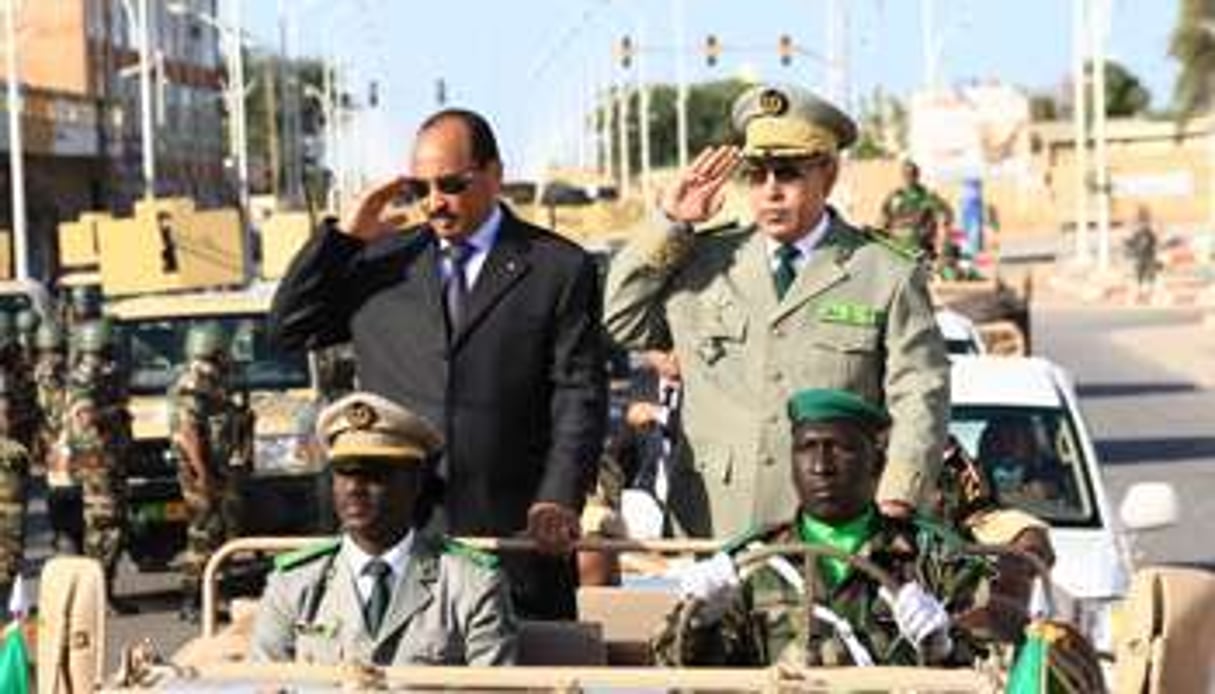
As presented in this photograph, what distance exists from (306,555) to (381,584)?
7.4 inches

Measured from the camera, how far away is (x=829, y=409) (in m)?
6.18

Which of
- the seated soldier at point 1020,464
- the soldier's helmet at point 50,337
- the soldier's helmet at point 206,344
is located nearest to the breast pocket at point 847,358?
the seated soldier at point 1020,464

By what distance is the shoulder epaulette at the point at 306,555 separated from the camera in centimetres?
618

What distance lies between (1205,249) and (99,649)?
65.7 metres

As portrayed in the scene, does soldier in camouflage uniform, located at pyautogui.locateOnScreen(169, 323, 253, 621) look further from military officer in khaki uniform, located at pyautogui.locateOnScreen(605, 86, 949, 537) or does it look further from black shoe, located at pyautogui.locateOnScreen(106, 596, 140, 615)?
military officer in khaki uniform, located at pyautogui.locateOnScreen(605, 86, 949, 537)

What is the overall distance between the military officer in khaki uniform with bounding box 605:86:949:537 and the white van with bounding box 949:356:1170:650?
338cm

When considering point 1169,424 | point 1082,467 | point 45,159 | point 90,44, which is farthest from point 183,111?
point 1082,467

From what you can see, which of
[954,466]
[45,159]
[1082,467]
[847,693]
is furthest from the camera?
[45,159]

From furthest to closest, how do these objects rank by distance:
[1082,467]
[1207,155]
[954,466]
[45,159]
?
[1207,155]
[45,159]
[1082,467]
[954,466]

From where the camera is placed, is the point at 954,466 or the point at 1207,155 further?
the point at 1207,155

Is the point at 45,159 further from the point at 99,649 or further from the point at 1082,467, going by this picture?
the point at 99,649

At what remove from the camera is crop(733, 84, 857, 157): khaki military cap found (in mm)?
6711

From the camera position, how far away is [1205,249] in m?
69.7

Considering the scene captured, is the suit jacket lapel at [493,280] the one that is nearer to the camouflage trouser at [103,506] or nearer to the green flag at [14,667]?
the green flag at [14,667]
